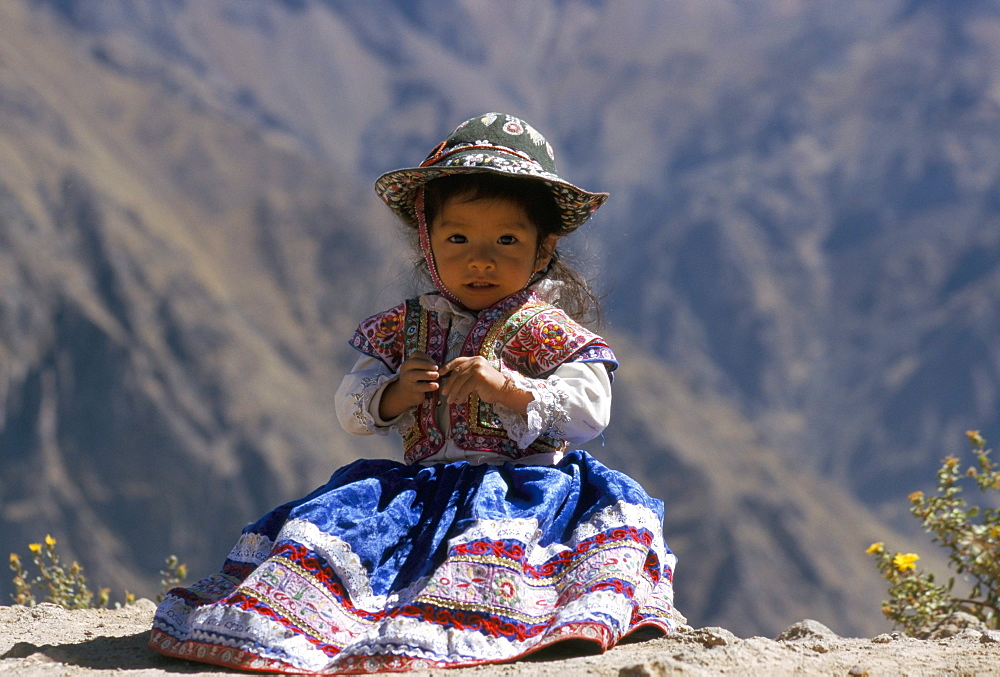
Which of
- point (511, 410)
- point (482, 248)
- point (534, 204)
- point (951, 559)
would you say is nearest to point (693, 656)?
point (511, 410)

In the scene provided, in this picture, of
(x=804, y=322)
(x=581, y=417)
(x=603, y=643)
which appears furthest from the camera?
(x=804, y=322)

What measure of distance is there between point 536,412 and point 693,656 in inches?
34.7

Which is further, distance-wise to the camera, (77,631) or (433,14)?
(433,14)

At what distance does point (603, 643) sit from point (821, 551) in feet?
257

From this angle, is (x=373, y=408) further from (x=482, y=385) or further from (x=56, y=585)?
(x=56, y=585)

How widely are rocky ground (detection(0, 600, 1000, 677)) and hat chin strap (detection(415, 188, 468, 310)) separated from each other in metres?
1.27

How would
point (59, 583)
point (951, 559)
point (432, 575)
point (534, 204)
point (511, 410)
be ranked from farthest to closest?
1. point (59, 583)
2. point (951, 559)
3. point (534, 204)
4. point (511, 410)
5. point (432, 575)

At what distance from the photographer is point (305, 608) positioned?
11.6 ft

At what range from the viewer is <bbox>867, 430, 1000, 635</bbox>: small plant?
16.5 feet

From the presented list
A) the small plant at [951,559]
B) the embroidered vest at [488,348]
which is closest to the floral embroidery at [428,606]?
the embroidered vest at [488,348]

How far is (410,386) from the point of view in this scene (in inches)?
157

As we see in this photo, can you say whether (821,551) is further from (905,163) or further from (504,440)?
(905,163)

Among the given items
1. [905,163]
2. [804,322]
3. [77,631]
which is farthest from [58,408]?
[905,163]

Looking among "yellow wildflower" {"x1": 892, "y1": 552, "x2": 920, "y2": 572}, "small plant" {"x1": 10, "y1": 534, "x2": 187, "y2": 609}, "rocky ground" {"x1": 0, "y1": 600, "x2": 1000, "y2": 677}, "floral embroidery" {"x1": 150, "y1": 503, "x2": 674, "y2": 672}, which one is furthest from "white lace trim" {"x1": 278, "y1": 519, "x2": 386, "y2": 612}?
"yellow wildflower" {"x1": 892, "y1": 552, "x2": 920, "y2": 572}
